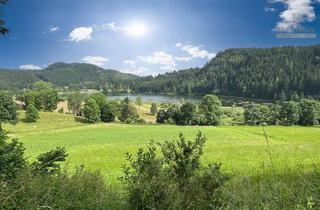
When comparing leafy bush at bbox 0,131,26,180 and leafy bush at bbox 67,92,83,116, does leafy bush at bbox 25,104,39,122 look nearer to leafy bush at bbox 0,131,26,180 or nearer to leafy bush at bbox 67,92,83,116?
leafy bush at bbox 67,92,83,116

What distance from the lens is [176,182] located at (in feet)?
18.3

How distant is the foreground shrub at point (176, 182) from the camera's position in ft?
16.9

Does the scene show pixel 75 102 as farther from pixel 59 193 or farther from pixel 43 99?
pixel 59 193

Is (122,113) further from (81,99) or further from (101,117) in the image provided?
(81,99)

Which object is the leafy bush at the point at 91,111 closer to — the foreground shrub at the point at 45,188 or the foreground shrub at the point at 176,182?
the foreground shrub at the point at 45,188

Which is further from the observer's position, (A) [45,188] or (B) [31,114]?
(B) [31,114]

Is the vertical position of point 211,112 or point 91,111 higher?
point 211,112

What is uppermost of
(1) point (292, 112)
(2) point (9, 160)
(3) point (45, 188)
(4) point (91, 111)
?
(2) point (9, 160)

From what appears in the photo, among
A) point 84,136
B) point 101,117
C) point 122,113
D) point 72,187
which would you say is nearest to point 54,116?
point 101,117


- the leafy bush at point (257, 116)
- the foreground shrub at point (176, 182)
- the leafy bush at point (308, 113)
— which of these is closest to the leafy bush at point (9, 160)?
the foreground shrub at point (176, 182)

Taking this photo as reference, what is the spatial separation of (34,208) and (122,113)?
372 ft

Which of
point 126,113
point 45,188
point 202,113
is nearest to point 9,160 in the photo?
point 45,188

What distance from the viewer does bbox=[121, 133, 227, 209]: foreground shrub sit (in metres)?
5.14

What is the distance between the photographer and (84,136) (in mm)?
64188
